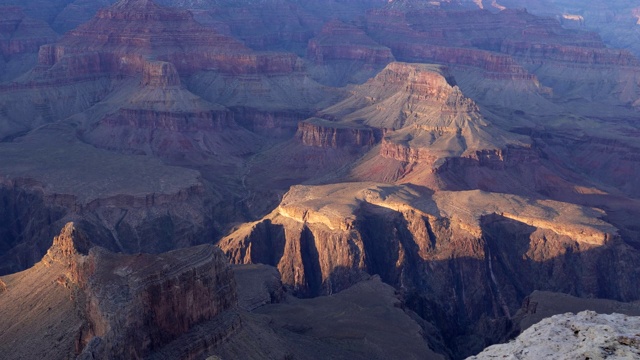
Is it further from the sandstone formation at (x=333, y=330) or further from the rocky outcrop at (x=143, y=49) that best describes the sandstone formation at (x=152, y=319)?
the rocky outcrop at (x=143, y=49)

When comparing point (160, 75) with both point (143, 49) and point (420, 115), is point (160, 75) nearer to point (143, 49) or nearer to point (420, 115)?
point (143, 49)

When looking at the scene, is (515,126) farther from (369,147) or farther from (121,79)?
(121,79)

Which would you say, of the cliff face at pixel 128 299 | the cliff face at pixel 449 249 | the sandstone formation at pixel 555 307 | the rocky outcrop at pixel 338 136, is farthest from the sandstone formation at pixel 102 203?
the sandstone formation at pixel 555 307

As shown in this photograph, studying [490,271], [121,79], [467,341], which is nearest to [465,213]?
[490,271]

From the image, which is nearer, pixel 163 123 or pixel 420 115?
pixel 420 115

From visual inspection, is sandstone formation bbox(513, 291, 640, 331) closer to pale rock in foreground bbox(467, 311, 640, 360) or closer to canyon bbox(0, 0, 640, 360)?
canyon bbox(0, 0, 640, 360)

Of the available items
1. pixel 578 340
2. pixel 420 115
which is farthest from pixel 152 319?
pixel 420 115

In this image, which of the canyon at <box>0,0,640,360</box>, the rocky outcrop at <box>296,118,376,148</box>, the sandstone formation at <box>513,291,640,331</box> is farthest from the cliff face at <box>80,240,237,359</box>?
the rocky outcrop at <box>296,118,376,148</box>
